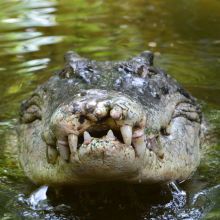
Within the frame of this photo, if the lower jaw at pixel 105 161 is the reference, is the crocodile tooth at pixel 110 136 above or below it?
above

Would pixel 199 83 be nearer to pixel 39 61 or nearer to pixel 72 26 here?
pixel 39 61

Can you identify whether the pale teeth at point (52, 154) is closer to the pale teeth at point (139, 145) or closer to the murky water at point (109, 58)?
the murky water at point (109, 58)

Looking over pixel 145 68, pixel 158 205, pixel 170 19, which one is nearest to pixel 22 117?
pixel 145 68

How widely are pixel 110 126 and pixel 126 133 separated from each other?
0.13 metres

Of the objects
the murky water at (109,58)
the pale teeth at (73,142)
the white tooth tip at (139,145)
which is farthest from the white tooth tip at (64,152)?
the murky water at (109,58)

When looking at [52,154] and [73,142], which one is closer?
[73,142]

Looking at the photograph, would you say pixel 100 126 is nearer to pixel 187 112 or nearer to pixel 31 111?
pixel 187 112

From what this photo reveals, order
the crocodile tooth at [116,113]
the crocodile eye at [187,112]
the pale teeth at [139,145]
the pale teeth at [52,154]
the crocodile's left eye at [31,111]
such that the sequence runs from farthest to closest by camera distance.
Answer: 1. the crocodile's left eye at [31,111]
2. the crocodile eye at [187,112]
3. the pale teeth at [52,154]
4. the pale teeth at [139,145]
5. the crocodile tooth at [116,113]

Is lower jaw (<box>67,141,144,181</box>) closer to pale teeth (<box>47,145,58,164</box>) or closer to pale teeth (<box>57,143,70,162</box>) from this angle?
pale teeth (<box>57,143,70,162</box>)

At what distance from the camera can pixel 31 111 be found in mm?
3986

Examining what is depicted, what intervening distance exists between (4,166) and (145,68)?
175cm

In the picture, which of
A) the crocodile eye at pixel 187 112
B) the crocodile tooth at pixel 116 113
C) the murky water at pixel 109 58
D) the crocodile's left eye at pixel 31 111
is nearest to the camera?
the crocodile tooth at pixel 116 113

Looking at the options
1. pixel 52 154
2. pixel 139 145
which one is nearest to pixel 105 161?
pixel 139 145

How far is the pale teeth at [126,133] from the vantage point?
7.44 feet
